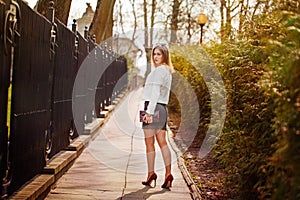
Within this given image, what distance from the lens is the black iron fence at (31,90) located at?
4.47m

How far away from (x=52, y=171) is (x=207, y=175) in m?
2.81

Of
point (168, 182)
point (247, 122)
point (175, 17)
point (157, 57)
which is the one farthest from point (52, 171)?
point (175, 17)

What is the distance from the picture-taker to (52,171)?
6113 mm

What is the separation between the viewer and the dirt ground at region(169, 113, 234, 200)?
6606 millimetres

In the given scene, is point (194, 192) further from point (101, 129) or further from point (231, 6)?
point (231, 6)

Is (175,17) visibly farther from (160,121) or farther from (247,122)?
(247,122)

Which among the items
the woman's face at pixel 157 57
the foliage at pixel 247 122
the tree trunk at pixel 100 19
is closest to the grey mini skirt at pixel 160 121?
the woman's face at pixel 157 57

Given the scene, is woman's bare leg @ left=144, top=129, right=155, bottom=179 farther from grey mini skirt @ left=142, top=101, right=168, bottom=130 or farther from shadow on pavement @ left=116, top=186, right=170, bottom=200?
shadow on pavement @ left=116, top=186, right=170, bottom=200

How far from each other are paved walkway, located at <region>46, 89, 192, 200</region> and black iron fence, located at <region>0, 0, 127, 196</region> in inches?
17.6

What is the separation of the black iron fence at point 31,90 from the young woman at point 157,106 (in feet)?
4.03

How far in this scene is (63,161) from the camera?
6965mm

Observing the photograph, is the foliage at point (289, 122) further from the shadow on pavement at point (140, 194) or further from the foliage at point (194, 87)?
the foliage at point (194, 87)

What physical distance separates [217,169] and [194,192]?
6.45 ft

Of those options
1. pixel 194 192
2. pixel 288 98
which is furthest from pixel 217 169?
pixel 288 98
